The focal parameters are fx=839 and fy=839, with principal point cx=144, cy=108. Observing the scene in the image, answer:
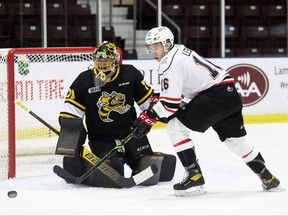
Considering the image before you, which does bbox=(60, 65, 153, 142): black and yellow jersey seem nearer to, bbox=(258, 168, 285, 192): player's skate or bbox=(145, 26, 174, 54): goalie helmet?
bbox=(145, 26, 174, 54): goalie helmet

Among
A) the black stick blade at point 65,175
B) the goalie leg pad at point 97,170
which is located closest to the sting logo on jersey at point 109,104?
the goalie leg pad at point 97,170

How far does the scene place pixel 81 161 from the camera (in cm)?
470

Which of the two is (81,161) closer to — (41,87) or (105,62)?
(105,62)

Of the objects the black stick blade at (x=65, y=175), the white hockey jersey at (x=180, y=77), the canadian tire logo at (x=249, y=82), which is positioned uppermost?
the white hockey jersey at (x=180, y=77)

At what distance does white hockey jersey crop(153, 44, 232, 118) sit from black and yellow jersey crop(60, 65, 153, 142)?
42 cm

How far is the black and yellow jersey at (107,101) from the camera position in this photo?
15.4ft

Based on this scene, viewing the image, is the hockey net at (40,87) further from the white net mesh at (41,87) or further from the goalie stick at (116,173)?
the goalie stick at (116,173)

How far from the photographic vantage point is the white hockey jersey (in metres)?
4.22

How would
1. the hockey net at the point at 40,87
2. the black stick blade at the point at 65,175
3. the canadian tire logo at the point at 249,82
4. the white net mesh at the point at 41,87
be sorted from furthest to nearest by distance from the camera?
1. the canadian tire logo at the point at 249,82
2. the white net mesh at the point at 41,87
3. the hockey net at the point at 40,87
4. the black stick blade at the point at 65,175

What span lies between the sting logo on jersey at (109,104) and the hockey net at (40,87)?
29.6 inches

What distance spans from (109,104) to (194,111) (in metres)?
0.59

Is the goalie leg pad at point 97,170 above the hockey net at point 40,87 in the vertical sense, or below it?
below

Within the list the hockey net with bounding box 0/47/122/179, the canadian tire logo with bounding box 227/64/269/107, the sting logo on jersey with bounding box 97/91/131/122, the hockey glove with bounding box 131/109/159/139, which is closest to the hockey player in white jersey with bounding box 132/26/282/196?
the hockey glove with bounding box 131/109/159/139

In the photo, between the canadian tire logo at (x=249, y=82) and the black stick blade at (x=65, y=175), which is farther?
the canadian tire logo at (x=249, y=82)
